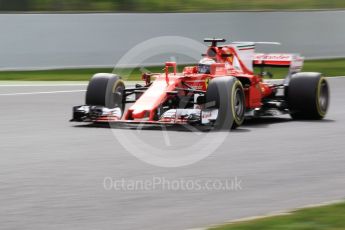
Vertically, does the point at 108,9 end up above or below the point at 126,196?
above

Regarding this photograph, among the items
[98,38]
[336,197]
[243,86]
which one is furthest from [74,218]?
[98,38]

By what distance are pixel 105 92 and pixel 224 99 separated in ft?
6.41

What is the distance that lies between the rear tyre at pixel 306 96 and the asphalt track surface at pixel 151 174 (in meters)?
0.19

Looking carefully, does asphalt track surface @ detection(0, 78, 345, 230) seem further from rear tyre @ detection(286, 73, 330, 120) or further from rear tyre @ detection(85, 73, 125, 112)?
rear tyre @ detection(85, 73, 125, 112)

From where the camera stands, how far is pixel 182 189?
7.84 meters

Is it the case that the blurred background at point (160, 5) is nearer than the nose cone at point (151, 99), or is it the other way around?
the nose cone at point (151, 99)

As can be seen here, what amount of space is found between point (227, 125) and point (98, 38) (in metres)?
11.4

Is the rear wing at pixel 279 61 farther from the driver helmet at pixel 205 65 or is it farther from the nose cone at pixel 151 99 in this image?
the nose cone at pixel 151 99

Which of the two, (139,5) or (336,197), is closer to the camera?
(336,197)

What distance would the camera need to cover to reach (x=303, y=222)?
6.29 meters

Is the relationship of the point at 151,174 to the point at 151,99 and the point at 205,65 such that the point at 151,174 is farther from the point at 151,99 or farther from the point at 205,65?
the point at 205,65

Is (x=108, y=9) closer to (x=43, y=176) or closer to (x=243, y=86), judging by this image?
(x=243, y=86)

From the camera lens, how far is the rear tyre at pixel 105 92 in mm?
12375

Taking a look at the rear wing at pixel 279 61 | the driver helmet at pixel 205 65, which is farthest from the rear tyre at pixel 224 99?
the rear wing at pixel 279 61
